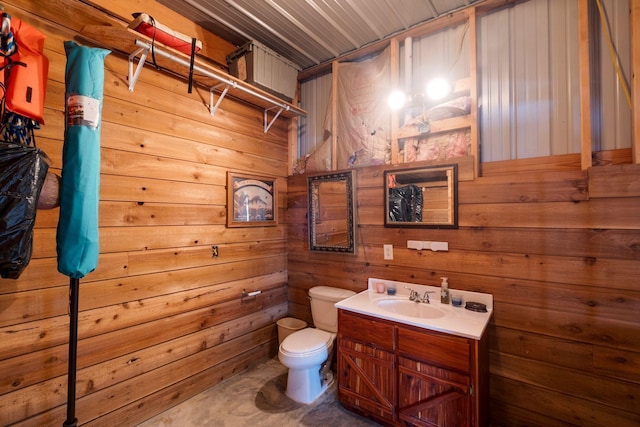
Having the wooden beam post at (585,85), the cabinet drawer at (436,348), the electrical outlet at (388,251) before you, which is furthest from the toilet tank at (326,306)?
the wooden beam post at (585,85)

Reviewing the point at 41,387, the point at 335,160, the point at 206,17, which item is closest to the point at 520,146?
the point at 335,160

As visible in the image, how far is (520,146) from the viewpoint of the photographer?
1903mm

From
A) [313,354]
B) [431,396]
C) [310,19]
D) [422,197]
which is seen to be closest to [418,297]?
[431,396]

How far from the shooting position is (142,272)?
6.30ft

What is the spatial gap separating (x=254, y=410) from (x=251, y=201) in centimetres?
167

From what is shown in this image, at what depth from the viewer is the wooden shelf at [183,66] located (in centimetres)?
164

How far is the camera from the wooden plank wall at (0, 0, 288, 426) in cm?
154

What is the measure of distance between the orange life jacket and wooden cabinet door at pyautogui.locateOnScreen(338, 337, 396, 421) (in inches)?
87.5

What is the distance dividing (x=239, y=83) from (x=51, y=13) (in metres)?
1.08

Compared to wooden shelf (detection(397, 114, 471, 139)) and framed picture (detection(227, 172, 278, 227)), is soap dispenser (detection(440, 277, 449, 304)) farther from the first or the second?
framed picture (detection(227, 172, 278, 227))

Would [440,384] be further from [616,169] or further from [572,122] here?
[572,122]

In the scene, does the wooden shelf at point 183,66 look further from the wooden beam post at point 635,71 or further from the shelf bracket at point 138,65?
the wooden beam post at point 635,71

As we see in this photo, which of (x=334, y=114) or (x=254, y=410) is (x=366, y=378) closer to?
(x=254, y=410)

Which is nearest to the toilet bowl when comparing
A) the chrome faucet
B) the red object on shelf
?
the chrome faucet
